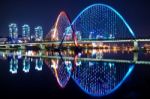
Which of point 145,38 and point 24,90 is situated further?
point 145,38

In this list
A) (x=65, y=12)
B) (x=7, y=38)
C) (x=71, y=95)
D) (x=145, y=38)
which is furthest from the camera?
(x=7, y=38)

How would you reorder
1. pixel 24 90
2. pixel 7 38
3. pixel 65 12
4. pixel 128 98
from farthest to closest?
pixel 7 38 → pixel 65 12 → pixel 24 90 → pixel 128 98

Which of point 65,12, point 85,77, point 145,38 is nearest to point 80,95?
point 85,77

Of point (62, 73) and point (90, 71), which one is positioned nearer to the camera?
point (62, 73)

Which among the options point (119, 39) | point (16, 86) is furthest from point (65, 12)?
point (16, 86)

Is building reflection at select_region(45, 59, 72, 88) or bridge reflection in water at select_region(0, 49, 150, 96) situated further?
building reflection at select_region(45, 59, 72, 88)

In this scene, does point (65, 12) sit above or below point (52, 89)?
above

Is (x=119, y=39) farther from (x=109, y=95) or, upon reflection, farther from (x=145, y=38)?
(x=109, y=95)

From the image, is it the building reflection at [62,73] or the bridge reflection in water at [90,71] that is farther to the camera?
the building reflection at [62,73]

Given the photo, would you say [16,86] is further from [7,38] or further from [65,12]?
[7,38]
